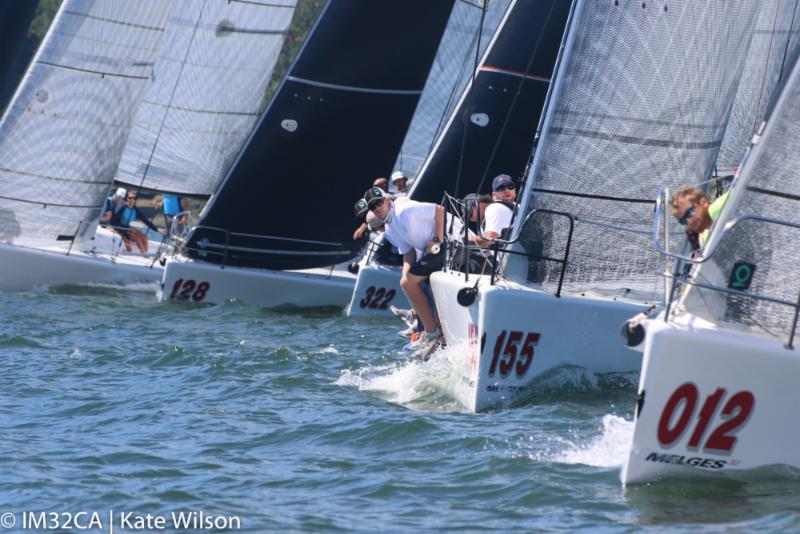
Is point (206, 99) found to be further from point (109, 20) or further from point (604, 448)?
point (604, 448)

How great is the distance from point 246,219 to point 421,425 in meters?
8.21

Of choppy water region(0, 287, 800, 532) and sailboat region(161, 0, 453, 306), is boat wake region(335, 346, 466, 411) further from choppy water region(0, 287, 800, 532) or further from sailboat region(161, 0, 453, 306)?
sailboat region(161, 0, 453, 306)

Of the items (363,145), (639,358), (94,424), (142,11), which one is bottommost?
(94,424)

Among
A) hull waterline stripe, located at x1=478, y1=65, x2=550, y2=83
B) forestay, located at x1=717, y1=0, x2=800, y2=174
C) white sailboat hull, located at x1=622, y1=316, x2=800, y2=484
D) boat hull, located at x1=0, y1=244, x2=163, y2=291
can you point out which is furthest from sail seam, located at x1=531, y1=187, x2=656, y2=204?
boat hull, located at x1=0, y1=244, x2=163, y2=291

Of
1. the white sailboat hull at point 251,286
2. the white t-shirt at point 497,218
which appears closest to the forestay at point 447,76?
the white sailboat hull at point 251,286

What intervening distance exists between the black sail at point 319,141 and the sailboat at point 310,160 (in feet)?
0.04

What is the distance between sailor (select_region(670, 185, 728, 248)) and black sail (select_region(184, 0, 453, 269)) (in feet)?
29.4

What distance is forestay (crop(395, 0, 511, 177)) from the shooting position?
17.9 meters

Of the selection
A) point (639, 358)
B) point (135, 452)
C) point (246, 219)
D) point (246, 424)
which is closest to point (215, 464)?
point (135, 452)

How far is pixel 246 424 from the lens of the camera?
320 inches

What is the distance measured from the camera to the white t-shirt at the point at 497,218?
9.25 metres

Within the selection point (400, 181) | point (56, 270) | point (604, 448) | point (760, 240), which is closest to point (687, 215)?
Answer: point (760, 240)

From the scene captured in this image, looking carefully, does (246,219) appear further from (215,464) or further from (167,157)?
(215,464)

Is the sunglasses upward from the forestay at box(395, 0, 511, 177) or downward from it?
downward
